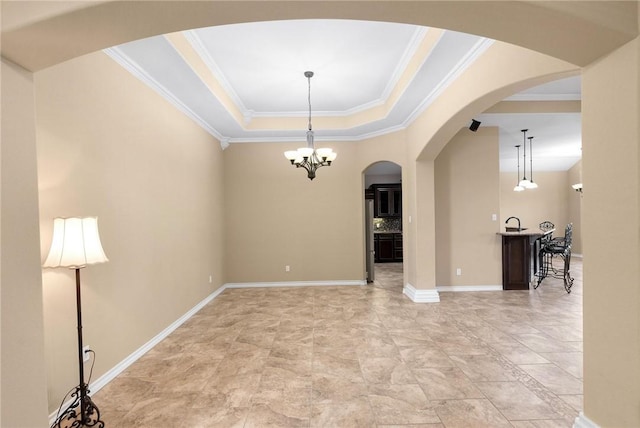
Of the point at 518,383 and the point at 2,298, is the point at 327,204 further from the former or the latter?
the point at 2,298

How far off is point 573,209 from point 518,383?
1023 cm

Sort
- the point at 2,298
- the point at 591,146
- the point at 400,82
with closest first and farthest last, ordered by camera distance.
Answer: the point at 2,298 < the point at 591,146 < the point at 400,82

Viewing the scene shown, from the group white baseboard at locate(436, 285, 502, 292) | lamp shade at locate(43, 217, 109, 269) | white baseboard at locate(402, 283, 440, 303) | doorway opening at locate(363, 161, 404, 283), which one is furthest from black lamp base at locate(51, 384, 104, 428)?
doorway opening at locate(363, 161, 404, 283)

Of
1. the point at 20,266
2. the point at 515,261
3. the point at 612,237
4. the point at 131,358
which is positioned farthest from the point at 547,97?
the point at 131,358

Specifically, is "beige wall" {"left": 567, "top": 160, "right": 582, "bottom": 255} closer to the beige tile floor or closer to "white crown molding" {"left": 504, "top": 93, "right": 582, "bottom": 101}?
the beige tile floor

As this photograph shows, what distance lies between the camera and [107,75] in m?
2.81

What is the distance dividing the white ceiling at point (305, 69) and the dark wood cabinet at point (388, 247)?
415 centimetres

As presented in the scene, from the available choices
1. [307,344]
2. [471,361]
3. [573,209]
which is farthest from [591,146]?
[573,209]

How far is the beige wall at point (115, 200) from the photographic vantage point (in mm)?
2223

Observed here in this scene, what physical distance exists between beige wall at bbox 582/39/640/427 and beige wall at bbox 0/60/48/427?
3.10 m

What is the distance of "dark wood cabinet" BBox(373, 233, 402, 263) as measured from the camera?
933 cm

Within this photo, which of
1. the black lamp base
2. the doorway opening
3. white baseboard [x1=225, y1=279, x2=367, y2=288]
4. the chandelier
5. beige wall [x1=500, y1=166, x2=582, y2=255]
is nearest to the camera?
the black lamp base

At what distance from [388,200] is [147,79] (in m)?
7.37

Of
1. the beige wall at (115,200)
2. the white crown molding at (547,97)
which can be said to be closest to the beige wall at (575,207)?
the white crown molding at (547,97)
